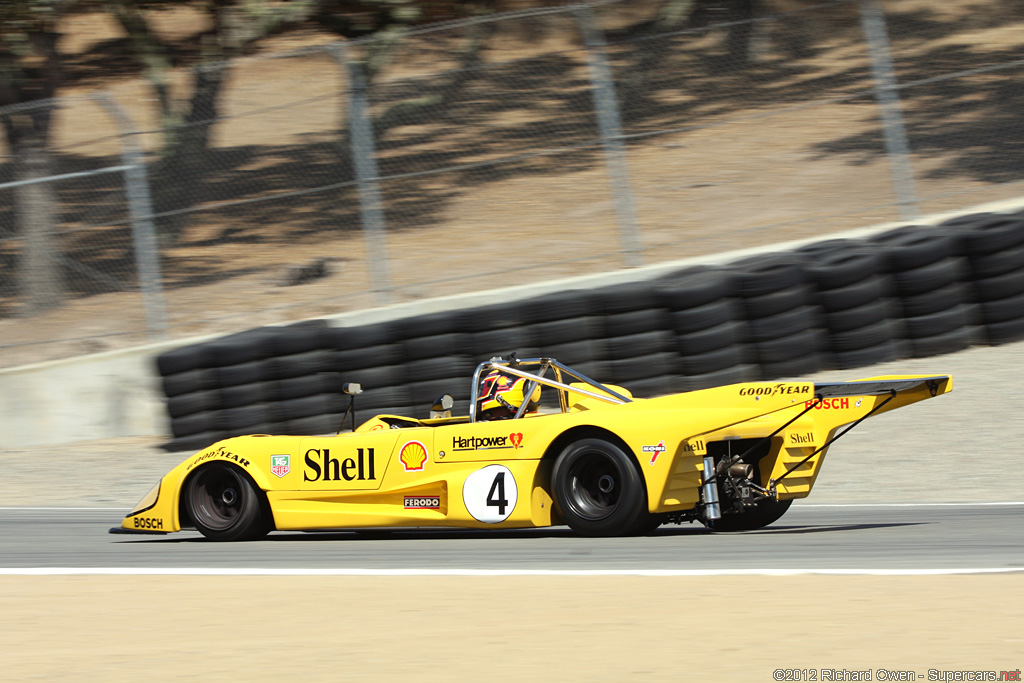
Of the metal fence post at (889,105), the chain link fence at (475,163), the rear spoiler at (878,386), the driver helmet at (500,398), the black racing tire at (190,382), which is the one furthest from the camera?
the chain link fence at (475,163)

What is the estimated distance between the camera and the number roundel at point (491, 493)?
7.25 metres

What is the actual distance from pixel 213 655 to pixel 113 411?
8.76 metres

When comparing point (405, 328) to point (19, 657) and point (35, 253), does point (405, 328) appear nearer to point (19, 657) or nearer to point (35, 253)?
point (35, 253)

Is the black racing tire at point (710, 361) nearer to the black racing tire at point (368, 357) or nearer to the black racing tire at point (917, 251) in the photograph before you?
the black racing tire at point (917, 251)

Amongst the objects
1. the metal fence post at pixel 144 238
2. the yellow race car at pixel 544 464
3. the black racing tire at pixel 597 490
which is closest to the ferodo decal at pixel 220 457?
the yellow race car at pixel 544 464

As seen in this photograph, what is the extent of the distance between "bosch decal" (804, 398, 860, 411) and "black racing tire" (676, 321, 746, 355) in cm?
411

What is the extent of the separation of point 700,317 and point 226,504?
4608 millimetres

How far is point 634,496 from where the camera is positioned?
6867 millimetres

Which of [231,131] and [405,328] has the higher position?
[231,131]

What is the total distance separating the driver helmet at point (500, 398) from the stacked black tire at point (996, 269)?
5233mm

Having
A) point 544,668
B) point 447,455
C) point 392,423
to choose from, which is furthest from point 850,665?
point 392,423

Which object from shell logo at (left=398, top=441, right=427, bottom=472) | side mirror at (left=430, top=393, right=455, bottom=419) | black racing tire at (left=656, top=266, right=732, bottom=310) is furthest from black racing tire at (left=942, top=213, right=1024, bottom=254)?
shell logo at (left=398, top=441, right=427, bottom=472)

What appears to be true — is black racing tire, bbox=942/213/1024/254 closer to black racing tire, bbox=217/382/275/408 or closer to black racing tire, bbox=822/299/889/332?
black racing tire, bbox=822/299/889/332

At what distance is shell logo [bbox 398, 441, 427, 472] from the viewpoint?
754cm
